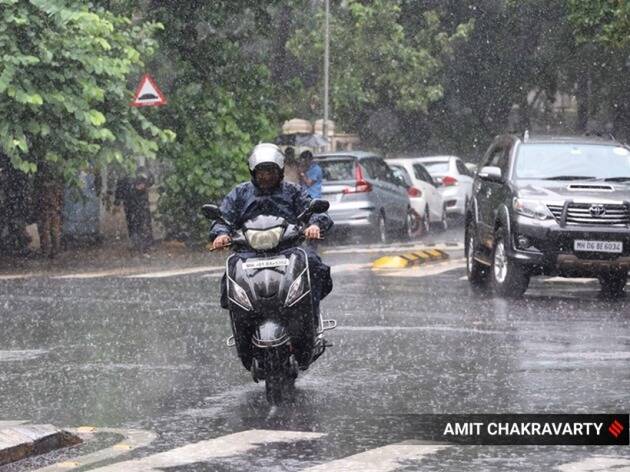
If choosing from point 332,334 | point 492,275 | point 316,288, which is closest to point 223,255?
point 492,275

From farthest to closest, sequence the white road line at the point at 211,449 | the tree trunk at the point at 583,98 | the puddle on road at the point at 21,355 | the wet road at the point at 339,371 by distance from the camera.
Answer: the tree trunk at the point at 583,98 → the puddle on road at the point at 21,355 → the wet road at the point at 339,371 → the white road line at the point at 211,449

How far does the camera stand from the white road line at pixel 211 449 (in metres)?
8.23

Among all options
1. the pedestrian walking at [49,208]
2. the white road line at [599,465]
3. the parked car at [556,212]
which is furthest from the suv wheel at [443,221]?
the white road line at [599,465]

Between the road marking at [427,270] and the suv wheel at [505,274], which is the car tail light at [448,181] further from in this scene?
the suv wheel at [505,274]

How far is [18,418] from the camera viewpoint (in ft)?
32.3

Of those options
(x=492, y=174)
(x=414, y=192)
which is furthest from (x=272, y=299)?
(x=414, y=192)

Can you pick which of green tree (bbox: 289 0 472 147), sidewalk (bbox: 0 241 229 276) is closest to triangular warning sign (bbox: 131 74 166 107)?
A: sidewalk (bbox: 0 241 229 276)

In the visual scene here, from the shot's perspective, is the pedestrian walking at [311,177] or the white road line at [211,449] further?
the pedestrian walking at [311,177]

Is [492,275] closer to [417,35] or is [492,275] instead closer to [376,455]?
[376,455]

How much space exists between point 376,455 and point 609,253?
10.1 metres

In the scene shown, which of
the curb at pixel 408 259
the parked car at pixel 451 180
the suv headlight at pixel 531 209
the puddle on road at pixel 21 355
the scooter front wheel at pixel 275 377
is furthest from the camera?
the parked car at pixel 451 180

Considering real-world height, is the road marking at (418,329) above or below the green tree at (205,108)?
below

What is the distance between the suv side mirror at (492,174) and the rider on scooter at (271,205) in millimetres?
8002

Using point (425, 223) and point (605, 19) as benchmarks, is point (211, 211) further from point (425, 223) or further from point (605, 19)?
point (425, 223)
